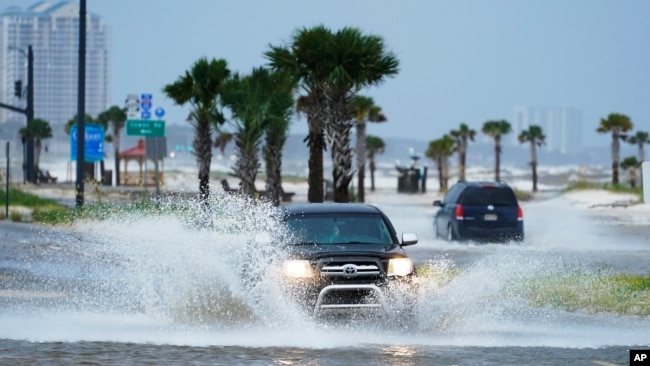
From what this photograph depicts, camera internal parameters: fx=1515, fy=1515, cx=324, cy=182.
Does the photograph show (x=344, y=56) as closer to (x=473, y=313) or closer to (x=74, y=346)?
(x=473, y=313)

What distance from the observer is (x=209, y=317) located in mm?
17922

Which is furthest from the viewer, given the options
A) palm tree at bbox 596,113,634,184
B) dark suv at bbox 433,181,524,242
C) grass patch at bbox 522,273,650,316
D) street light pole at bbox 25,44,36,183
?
palm tree at bbox 596,113,634,184

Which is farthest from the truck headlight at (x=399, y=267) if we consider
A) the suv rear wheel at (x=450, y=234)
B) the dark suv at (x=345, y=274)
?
the suv rear wheel at (x=450, y=234)

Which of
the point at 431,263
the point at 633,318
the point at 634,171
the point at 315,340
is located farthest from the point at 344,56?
the point at 634,171

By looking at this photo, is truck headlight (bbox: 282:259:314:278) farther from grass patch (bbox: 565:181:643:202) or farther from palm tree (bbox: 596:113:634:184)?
palm tree (bbox: 596:113:634:184)

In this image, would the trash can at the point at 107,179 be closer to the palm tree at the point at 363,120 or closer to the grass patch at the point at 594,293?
the palm tree at the point at 363,120

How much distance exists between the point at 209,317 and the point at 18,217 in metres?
31.5

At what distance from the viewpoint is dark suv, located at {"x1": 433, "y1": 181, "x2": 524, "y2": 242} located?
37281 mm

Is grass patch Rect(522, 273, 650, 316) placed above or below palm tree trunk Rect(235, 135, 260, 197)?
below

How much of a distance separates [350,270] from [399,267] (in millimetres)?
622

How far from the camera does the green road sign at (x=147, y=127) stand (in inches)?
2325

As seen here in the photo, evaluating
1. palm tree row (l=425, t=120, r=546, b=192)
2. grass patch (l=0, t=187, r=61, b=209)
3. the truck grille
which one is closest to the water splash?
the truck grille

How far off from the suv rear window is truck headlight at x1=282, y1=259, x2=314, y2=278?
21.0 meters

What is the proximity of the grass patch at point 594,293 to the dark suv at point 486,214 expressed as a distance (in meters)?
11.0
